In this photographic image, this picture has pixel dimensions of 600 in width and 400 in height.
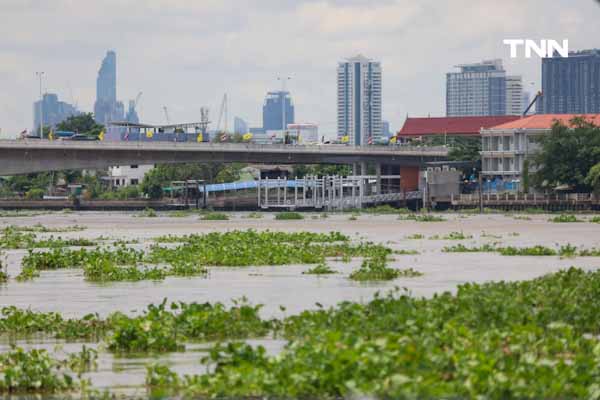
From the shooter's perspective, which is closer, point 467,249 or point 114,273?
point 114,273

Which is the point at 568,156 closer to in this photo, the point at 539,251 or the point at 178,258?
the point at 539,251

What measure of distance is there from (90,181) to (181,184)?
83.0ft

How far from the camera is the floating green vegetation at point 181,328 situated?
2177cm

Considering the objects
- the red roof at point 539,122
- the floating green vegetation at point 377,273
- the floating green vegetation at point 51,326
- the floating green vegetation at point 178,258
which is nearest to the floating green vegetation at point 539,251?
the floating green vegetation at point 178,258

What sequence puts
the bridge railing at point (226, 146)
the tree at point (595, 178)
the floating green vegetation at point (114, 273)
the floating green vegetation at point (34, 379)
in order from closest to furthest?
the floating green vegetation at point (34, 379)
the floating green vegetation at point (114, 273)
the bridge railing at point (226, 146)
the tree at point (595, 178)

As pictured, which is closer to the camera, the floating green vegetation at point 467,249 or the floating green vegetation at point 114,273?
the floating green vegetation at point 114,273

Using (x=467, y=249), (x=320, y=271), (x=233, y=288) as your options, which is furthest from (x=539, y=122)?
(x=233, y=288)

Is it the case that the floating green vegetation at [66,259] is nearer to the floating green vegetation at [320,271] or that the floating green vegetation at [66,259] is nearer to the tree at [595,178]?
the floating green vegetation at [320,271]

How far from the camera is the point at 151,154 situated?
392ft

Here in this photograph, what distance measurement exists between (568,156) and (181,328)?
104335 mm

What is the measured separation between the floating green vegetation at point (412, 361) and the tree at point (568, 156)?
102663 millimetres

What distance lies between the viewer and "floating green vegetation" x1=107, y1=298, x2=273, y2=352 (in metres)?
21.8

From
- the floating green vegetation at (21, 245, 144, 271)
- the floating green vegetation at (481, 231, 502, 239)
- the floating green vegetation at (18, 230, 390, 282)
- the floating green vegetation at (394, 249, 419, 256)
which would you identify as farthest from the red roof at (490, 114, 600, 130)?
the floating green vegetation at (21, 245, 144, 271)

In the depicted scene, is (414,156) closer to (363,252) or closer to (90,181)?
(90,181)
